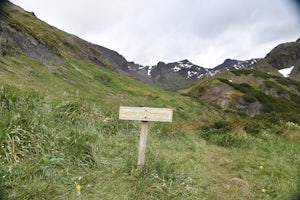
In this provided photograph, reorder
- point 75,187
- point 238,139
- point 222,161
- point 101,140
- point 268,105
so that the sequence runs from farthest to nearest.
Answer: point 268,105 < point 238,139 < point 222,161 < point 101,140 < point 75,187

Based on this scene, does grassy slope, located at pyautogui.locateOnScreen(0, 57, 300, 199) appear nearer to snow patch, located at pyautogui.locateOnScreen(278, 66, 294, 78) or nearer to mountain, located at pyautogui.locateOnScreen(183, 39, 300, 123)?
mountain, located at pyautogui.locateOnScreen(183, 39, 300, 123)

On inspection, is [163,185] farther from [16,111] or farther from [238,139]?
[238,139]

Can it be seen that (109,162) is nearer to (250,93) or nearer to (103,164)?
(103,164)

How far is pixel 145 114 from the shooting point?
4879mm

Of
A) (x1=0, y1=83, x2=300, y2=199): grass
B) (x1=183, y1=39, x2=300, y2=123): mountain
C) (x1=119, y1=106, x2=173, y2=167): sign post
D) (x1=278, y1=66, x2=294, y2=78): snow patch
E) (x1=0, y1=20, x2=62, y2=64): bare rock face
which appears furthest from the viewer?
(x1=278, y1=66, x2=294, y2=78): snow patch

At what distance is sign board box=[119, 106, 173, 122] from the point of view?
16.0ft

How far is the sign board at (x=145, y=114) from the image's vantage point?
4.88 metres

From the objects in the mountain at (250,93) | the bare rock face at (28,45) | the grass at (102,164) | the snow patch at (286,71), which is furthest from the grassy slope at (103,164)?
the snow patch at (286,71)

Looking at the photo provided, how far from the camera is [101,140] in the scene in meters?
5.95

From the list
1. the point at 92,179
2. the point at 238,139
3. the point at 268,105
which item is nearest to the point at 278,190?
the point at 92,179

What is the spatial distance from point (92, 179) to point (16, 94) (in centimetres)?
324

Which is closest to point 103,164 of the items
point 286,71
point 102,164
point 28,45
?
point 102,164

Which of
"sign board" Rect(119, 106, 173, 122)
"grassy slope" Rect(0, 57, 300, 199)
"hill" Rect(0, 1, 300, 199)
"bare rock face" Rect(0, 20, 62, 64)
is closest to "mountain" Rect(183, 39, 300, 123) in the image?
"hill" Rect(0, 1, 300, 199)

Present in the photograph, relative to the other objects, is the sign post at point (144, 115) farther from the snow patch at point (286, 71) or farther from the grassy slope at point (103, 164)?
the snow patch at point (286, 71)
